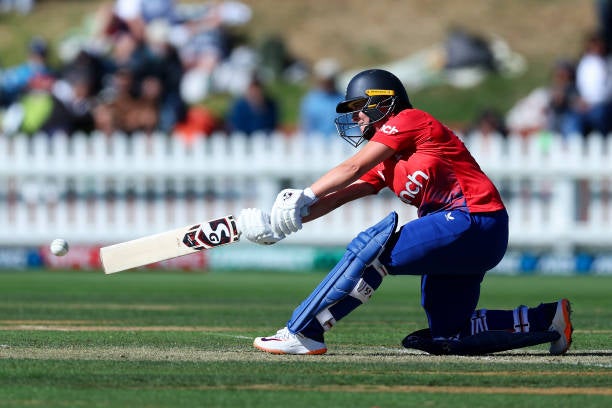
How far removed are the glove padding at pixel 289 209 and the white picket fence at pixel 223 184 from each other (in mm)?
10989

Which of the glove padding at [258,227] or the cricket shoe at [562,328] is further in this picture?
the cricket shoe at [562,328]

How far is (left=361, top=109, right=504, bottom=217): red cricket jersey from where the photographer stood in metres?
7.75

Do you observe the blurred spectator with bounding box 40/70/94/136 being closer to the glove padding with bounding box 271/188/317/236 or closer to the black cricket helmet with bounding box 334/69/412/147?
the black cricket helmet with bounding box 334/69/412/147

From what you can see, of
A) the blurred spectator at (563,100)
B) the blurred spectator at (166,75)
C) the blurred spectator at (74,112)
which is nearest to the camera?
the blurred spectator at (563,100)

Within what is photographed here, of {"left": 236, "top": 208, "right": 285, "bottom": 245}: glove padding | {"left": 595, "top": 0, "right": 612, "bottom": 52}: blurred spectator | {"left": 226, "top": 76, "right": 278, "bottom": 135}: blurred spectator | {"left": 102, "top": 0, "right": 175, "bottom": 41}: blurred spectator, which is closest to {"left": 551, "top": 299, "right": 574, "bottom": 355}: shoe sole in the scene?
{"left": 236, "top": 208, "right": 285, "bottom": 245}: glove padding

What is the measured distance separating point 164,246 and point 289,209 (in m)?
0.88

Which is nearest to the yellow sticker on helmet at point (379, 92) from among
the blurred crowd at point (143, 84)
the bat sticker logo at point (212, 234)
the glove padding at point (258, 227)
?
the glove padding at point (258, 227)

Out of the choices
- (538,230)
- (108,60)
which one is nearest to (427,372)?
(538,230)

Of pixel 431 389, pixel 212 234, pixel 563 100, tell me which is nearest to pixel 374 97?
pixel 212 234

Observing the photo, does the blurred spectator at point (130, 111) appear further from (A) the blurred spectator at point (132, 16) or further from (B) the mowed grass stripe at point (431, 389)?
(B) the mowed grass stripe at point (431, 389)

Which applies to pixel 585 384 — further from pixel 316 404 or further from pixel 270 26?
pixel 270 26

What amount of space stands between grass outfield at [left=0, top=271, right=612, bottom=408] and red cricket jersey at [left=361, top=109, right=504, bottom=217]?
82 centimetres

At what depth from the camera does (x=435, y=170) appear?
305 inches

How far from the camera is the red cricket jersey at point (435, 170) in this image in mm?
7750
